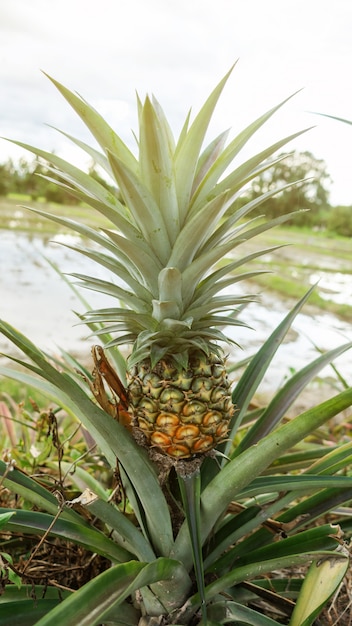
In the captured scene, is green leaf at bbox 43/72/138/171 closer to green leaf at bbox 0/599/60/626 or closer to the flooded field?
green leaf at bbox 0/599/60/626

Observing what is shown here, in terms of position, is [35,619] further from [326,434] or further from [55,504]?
[326,434]

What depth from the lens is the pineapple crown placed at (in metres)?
0.58

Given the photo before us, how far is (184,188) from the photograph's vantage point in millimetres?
625

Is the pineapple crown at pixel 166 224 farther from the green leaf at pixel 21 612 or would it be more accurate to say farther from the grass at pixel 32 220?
the grass at pixel 32 220

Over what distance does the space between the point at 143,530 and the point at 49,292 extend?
2.70m

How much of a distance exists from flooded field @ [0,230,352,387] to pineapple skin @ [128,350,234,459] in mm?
1144

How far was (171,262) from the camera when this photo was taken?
611 mm

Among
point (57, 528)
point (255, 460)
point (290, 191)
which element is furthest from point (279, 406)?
point (290, 191)

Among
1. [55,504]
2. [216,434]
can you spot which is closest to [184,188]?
[216,434]

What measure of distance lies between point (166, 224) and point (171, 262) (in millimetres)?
48

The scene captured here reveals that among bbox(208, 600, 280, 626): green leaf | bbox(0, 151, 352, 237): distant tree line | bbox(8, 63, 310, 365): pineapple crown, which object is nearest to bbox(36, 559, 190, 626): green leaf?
bbox(208, 600, 280, 626): green leaf

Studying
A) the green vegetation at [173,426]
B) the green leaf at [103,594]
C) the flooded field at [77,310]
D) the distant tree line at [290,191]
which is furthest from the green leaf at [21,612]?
the distant tree line at [290,191]

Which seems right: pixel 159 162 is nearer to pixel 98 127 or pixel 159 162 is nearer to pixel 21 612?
pixel 98 127

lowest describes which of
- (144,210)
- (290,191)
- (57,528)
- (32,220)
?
(57,528)
